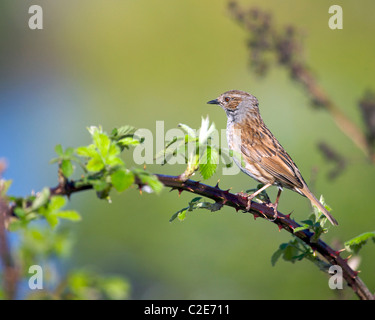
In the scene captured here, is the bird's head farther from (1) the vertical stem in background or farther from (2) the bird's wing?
(1) the vertical stem in background

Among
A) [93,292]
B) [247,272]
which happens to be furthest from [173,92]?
[93,292]

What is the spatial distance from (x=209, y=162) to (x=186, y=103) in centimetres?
565

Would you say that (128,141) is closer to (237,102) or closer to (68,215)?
(68,215)

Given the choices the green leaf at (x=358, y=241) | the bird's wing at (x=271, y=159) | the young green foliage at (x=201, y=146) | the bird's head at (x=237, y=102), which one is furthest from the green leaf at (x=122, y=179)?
the bird's head at (x=237, y=102)

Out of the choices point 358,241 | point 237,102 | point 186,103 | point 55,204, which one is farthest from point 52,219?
point 186,103

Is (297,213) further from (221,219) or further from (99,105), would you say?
(99,105)

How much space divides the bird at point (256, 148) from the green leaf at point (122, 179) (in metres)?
2.68

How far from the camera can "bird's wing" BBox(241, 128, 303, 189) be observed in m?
4.76

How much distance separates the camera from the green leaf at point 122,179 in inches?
72.3

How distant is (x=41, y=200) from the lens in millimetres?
1786

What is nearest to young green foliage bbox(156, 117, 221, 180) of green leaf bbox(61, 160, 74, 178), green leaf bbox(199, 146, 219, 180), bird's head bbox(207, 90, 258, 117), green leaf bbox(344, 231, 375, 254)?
green leaf bbox(199, 146, 219, 180)

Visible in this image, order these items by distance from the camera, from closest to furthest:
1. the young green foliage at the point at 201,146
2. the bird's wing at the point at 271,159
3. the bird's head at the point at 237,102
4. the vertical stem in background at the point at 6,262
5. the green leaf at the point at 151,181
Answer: the vertical stem in background at the point at 6,262 → the green leaf at the point at 151,181 → the young green foliage at the point at 201,146 → the bird's wing at the point at 271,159 → the bird's head at the point at 237,102

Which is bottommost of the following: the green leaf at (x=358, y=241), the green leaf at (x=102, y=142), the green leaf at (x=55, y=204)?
the green leaf at (x=358, y=241)

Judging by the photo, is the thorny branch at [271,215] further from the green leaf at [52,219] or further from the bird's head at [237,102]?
the bird's head at [237,102]
